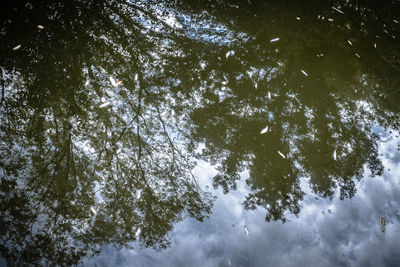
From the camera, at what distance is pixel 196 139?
12.1 ft

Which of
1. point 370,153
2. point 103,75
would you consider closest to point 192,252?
point 370,153

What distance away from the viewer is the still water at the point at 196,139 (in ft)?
8.15

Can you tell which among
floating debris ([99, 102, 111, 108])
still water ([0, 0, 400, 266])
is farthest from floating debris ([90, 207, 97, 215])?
floating debris ([99, 102, 111, 108])

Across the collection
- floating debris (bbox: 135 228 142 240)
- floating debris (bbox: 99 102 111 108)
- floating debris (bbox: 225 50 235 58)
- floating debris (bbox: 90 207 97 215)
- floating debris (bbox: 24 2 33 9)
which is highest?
floating debris (bbox: 24 2 33 9)

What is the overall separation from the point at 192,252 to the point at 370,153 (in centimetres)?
335

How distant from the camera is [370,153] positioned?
3.48 m

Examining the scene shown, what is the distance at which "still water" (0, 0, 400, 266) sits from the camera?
248 centimetres

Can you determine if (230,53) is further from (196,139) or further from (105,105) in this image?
(105,105)

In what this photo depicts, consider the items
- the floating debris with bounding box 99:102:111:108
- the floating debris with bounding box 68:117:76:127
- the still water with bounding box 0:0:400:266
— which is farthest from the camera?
the floating debris with bounding box 99:102:111:108

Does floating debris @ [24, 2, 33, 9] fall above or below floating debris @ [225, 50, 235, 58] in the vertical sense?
above

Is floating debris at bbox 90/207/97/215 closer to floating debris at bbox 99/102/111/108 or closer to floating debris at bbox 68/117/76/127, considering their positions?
floating debris at bbox 68/117/76/127

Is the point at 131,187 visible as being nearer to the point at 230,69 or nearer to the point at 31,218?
the point at 31,218

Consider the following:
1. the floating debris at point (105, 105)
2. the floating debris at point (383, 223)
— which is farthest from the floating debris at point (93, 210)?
the floating debris at point (383, 223)

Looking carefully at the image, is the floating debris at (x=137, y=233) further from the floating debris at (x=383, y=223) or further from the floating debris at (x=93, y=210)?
the floating debris at (x=383, y=223)
